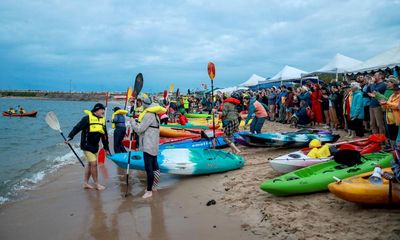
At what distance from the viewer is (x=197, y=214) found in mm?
5020

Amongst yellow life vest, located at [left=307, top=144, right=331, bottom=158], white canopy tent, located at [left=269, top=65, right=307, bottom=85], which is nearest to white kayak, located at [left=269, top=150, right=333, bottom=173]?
yellow life vest, located at [left=307, top=144, right=331, bottom=158]

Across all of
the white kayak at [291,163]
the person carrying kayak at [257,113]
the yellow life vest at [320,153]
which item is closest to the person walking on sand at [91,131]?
the white kayak at [291,163]

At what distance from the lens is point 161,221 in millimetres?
4871

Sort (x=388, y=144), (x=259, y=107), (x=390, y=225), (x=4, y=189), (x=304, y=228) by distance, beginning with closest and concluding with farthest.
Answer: (x=390, y=225) < (x=304, y=228) < (x=388, y=144) < (x=4, y=189) < (x=259, y=107)

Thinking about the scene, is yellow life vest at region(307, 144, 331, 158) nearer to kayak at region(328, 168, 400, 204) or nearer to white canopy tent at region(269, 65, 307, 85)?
kayak at region(328, 168, 400, 204)

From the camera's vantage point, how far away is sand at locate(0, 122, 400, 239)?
400 centimetres

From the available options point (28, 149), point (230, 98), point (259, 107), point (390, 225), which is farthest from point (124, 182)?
point (28, 149)

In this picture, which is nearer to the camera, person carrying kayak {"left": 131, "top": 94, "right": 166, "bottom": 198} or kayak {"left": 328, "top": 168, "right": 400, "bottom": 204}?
kayak {"left": 328, "top": 168, "right": 400, "bottom": 204}

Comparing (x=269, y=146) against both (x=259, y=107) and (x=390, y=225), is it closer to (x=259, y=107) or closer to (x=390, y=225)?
(x=259, y=107)

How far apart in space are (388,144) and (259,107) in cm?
344

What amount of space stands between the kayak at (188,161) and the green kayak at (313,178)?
2.04 m

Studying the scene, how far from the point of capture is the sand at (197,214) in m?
4.00

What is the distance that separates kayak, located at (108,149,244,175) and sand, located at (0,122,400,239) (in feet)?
0.59

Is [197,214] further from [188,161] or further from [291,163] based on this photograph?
[188,161]
